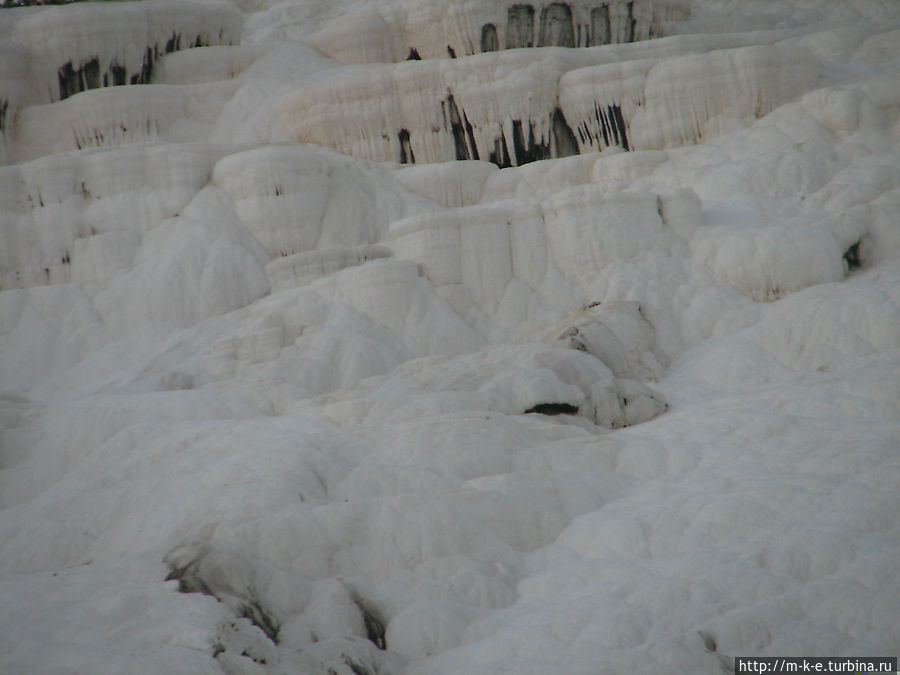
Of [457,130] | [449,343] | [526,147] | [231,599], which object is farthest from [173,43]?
[231,599]

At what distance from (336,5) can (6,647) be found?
3461 cm

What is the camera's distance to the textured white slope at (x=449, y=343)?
30.9 feet

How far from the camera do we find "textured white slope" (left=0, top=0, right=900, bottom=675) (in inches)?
371

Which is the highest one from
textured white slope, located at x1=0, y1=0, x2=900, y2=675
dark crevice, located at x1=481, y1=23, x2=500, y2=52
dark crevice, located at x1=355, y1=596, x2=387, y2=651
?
dark crevice, located at x1=481, y1=23, x2=500, y2=52

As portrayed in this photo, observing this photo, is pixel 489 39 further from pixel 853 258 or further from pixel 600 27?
pixel 853 258

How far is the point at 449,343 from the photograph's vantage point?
59.8 ft

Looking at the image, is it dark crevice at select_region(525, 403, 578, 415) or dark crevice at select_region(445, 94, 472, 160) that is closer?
dark crevice at select_region(525, 403, 578, 415)

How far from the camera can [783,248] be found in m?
17.4

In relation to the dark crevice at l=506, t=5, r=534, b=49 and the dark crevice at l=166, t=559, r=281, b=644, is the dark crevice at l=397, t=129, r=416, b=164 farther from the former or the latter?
the dark crevice at l=166, t=559, r=281, b=644

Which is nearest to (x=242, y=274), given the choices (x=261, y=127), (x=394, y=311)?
(x=394, y=311)

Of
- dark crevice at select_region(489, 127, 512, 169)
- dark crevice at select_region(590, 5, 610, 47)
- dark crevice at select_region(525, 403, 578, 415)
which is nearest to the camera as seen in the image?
dark crevice at select_region(525, 403, 578, 415)

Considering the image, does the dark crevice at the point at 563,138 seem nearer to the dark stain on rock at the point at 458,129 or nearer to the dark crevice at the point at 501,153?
the dark crevice at the point at 501,153

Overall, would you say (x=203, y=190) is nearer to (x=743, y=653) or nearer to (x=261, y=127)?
(x=261, y=127)

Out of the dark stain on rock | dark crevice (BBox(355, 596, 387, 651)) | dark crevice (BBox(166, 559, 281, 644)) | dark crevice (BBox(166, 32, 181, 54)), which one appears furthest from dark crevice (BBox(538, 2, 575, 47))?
dark crevice (BBox(166, 559, 281, 644))
